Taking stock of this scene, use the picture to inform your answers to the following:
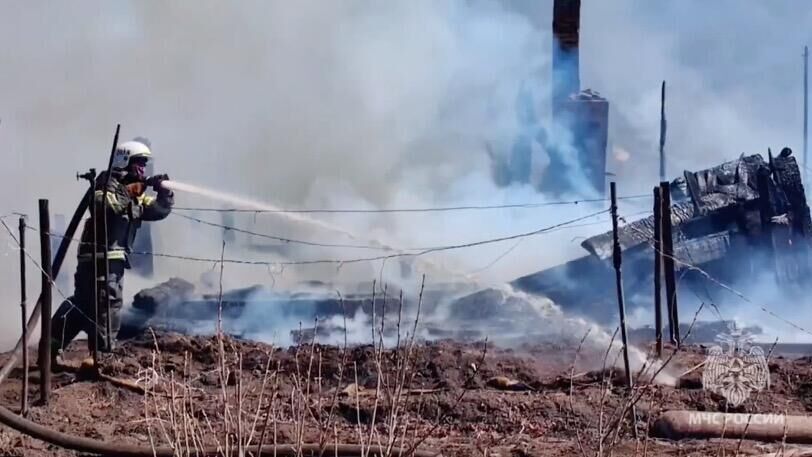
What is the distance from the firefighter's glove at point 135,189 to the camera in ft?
31.5

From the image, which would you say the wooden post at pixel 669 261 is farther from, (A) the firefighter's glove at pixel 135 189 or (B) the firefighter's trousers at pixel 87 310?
(B) the firefighter's trousers at pixel 87 310

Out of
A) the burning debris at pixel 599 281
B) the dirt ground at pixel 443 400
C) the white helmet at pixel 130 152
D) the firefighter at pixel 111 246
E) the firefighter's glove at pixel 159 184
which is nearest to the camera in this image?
the dirt ground at pixel 443 400

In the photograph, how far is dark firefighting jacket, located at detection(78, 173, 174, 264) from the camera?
9023 mm

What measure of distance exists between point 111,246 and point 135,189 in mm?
648

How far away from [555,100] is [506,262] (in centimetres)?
472

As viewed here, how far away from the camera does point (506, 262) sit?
17750mm

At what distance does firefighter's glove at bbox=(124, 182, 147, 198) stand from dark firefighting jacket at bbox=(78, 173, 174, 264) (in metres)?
0.04

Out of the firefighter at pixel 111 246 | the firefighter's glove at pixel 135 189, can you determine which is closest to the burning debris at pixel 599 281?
the firefighter at pixel 111 246

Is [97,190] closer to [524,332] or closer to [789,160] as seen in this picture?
[524,332]

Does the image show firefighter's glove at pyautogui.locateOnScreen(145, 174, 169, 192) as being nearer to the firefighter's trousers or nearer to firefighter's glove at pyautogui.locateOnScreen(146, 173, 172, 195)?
firefighter's glove at pyautogui.locateOnScreen(146, 173, 172, 195)

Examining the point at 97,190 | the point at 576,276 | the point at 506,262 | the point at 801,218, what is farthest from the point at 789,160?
the point at 97,190

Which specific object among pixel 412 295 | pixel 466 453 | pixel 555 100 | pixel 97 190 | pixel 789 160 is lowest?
pixel 466 453

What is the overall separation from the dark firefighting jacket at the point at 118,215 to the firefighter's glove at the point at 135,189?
4 centimetres

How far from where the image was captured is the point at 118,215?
9.34 meters
